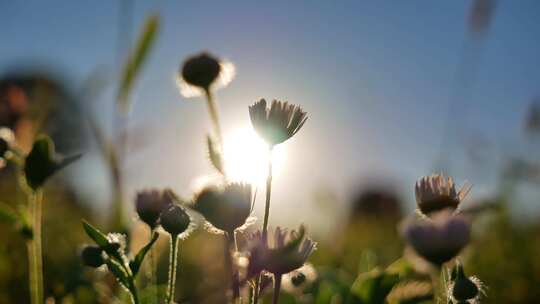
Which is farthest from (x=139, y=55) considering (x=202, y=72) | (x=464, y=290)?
(x=464, y=290)

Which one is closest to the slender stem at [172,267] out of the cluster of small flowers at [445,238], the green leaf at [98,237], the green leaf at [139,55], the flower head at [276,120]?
the green leaf at [98,237]

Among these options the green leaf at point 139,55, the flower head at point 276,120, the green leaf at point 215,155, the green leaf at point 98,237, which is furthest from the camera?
the green leaf at point 139,55

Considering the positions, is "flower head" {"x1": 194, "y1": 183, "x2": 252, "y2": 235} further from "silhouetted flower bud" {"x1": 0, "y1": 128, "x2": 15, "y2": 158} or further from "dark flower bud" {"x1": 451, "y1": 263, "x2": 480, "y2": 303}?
"silhouetted flower bud" {"x1": 0, "y1": 128, "x2": 15, "y2": 158}

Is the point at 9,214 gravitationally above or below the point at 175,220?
below

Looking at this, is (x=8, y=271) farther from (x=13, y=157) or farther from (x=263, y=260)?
(x=263, y=260)

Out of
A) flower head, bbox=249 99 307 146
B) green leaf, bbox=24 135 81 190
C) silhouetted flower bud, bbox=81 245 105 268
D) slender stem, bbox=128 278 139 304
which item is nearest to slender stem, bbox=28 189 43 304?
green leaf, bbox=24 135 81 190

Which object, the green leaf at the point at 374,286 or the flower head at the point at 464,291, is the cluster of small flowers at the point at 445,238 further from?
the green leaf at the point at 374,286

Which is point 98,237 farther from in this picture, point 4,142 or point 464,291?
point 464,291
